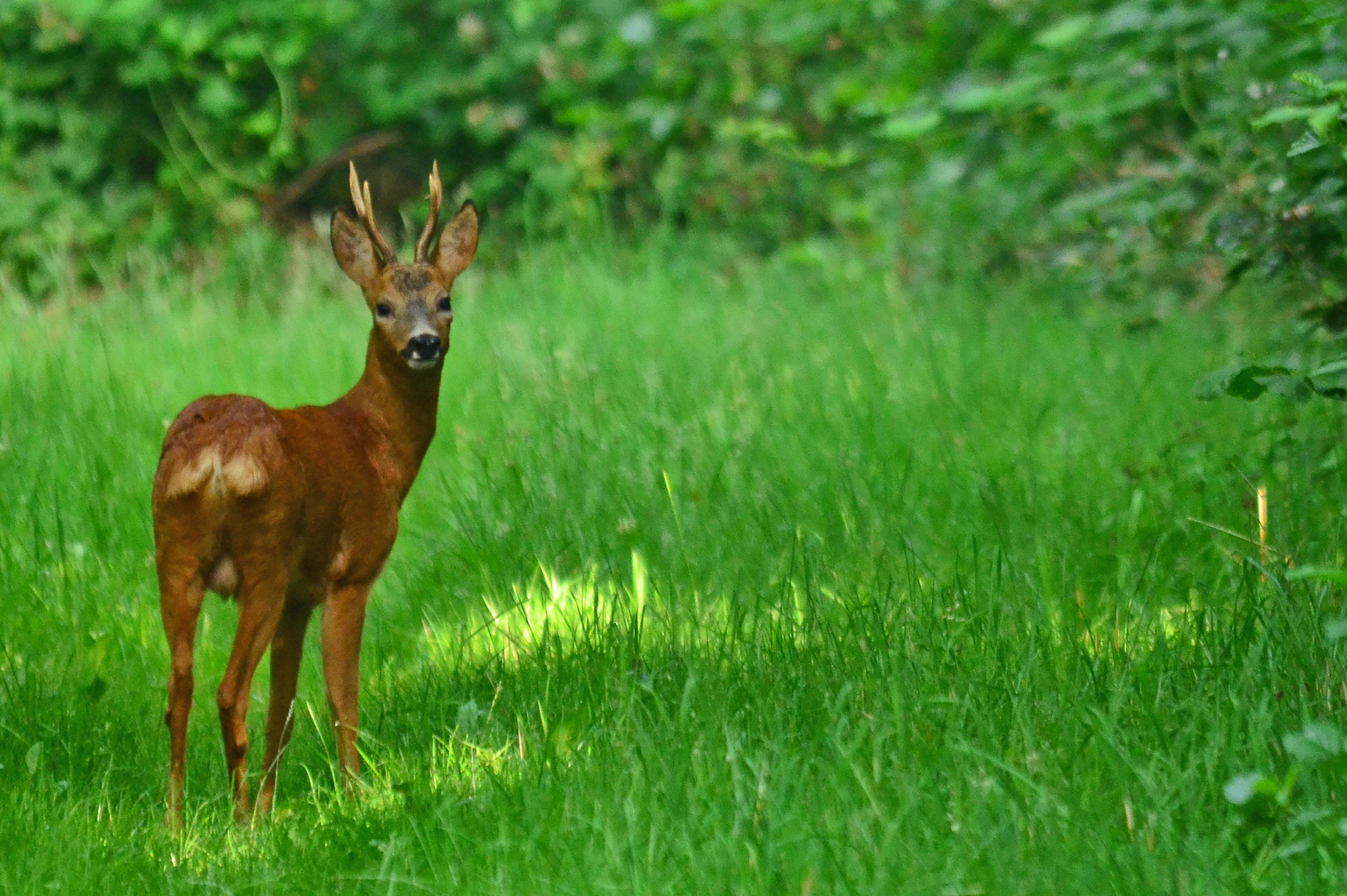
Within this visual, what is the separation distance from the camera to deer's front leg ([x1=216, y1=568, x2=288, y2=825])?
341 centimetres

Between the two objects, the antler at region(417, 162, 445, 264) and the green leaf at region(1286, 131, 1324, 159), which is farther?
the antler at region(417, 162, 445, 264)

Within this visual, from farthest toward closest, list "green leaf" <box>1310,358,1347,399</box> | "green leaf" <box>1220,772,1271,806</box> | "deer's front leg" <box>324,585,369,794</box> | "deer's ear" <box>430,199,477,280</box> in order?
"deer's ear" <box>430,199,477,280</box>
"deer's front leg" <box>324,585,369,794</box>
"green leaf" <box>1310,358,1347,399</box>
"green leaf" <box>1220,772,1271,806</box>

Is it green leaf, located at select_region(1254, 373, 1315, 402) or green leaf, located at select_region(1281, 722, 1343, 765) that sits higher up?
green leaf, located at select_region(1254, 373, 1315, 402)

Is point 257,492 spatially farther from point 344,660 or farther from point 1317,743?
point 1317,743

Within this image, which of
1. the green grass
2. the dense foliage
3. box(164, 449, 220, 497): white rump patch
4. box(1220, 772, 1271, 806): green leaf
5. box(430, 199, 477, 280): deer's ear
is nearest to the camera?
box(1220, 772, 1271, 806): green leaf

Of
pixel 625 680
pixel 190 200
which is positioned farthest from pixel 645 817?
pixel 190 200

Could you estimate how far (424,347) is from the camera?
369 cm

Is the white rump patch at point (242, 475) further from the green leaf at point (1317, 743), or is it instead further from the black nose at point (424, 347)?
the green leaf at point (1317, 743)

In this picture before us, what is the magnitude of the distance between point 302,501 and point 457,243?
2.46 ft

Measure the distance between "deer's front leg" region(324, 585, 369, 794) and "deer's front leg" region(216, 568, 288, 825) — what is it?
0.68ft

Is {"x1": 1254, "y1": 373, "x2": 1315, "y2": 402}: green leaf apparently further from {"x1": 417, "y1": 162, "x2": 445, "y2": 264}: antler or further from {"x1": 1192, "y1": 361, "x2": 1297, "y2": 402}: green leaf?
{"x1": 417, "y1": 162, "x2": 445, "y2": 264}: antler

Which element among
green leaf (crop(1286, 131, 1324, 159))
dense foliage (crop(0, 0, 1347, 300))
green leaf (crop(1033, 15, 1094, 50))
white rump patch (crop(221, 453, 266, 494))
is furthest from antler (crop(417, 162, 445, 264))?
dense foliage (crop(0, 0, 1347, 300))

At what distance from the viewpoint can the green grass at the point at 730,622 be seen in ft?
10.0

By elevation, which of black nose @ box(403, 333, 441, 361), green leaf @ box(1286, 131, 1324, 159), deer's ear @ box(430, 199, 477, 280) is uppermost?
deer's ear @ box(430, 199, 477, 280)
